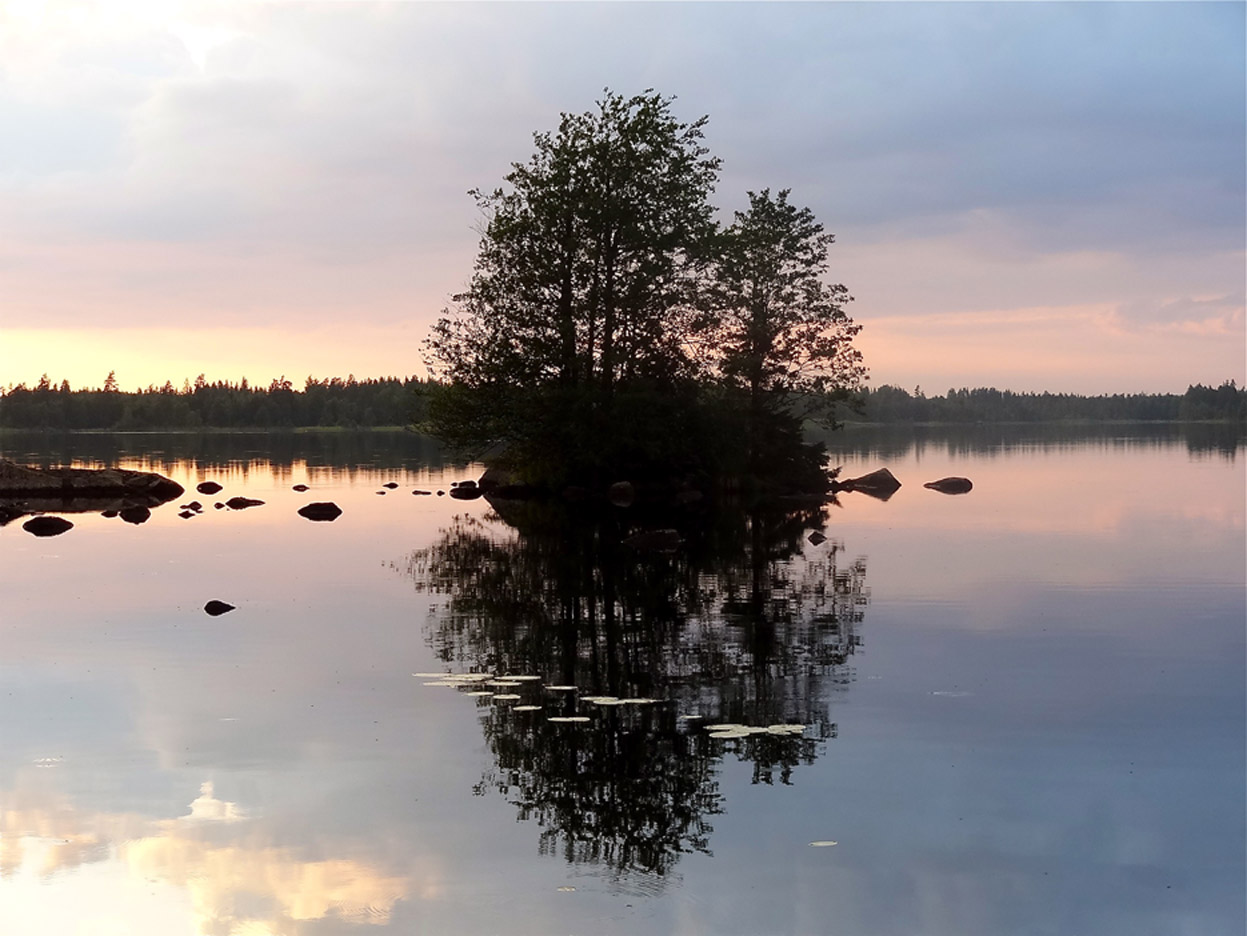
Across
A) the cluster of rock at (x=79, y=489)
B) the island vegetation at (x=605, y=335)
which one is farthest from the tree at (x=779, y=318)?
the cluster of rock at (x=79, y=489)

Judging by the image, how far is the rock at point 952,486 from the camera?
6080cm

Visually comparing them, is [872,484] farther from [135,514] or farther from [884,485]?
[135,514]

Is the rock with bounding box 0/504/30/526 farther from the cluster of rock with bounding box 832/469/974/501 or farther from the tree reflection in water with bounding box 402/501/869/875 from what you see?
the cluster of rock with bounding box 832/469/974/501

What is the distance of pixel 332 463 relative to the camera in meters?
95.4

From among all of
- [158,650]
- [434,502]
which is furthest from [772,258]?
[158,650]

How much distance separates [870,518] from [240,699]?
32.8m

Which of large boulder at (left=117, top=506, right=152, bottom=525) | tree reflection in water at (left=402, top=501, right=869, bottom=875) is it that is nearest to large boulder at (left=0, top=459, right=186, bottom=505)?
large boulder at (left=117, top=506, right=152, bottom=525)

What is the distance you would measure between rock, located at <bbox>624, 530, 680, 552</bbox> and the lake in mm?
4091

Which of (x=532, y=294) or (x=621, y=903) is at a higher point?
(x=532, y=294)

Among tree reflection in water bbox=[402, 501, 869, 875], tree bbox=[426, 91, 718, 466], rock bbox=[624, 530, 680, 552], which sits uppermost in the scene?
tree bbox=[426, 91, 718, 466]

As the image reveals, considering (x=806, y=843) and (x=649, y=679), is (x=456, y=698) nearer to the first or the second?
(x=649, y=679)

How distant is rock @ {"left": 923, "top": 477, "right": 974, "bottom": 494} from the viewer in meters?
60.8

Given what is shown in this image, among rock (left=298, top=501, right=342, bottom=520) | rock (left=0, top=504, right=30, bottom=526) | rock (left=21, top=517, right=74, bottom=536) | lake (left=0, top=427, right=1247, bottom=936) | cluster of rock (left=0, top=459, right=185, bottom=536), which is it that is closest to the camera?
lake (left=0, top=427, right=1247, bottom=936)

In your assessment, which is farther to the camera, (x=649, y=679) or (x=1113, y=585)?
(x=1113, y=585)
